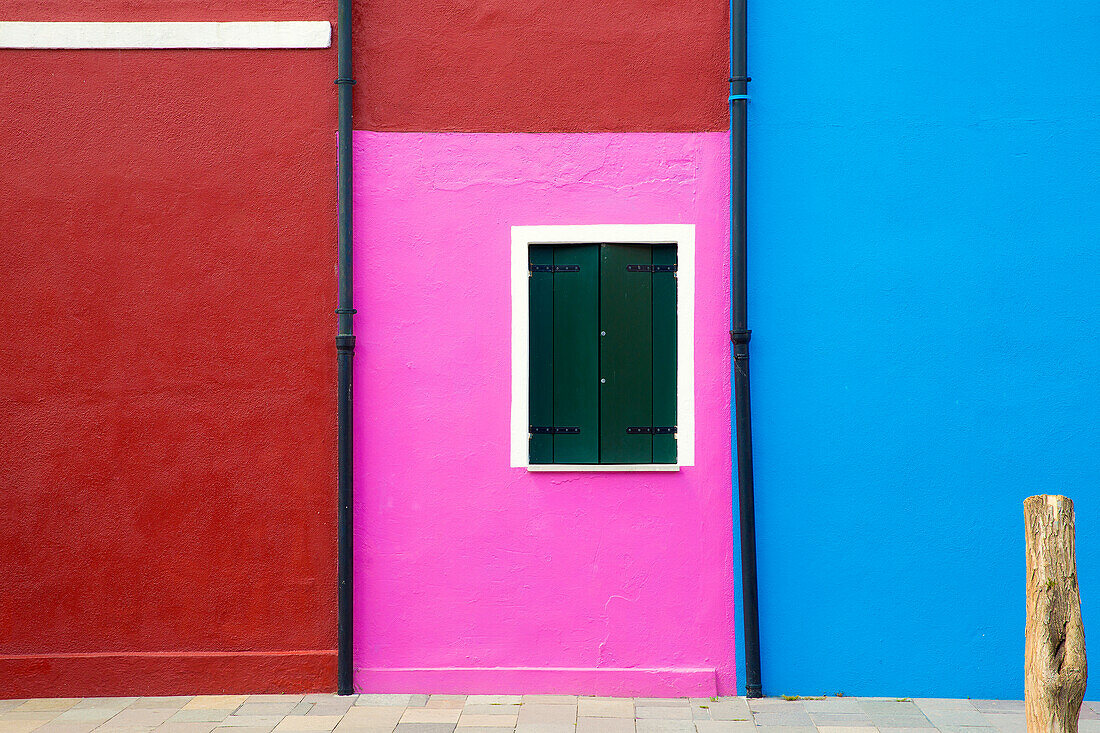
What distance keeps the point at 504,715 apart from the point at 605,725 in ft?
1.81

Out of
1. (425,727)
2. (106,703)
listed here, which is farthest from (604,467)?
(106,703)

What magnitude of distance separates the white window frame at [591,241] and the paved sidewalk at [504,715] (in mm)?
1343

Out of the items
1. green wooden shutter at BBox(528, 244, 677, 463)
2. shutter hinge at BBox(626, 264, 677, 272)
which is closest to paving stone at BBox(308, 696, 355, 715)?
green wooden shutter at BBox(528, 244, 677, 463)

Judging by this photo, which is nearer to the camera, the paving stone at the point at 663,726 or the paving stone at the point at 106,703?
the paving stone at the point at 663,726

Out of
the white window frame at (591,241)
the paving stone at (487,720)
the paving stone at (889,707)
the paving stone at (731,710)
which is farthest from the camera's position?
the white window frame at (591,241)

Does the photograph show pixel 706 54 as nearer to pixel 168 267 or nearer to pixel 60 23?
pixel 168 267

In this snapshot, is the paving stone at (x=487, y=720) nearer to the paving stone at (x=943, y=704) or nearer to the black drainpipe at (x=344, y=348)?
the black drainpipe at (x=344, y=348)

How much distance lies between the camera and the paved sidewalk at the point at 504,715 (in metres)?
4.68

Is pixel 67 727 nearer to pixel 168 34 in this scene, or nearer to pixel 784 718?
pixel 784 718

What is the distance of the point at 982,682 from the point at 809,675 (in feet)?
3.20

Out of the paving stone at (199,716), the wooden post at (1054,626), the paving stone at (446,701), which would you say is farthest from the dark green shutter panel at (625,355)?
the paving stone at (199,716)

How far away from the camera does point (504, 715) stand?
16.0 feet

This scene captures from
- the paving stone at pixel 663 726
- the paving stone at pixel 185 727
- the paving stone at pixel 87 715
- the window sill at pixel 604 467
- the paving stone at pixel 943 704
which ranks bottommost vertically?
the paving stone at pixel 943 704

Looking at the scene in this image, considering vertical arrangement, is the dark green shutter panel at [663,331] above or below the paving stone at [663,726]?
above
